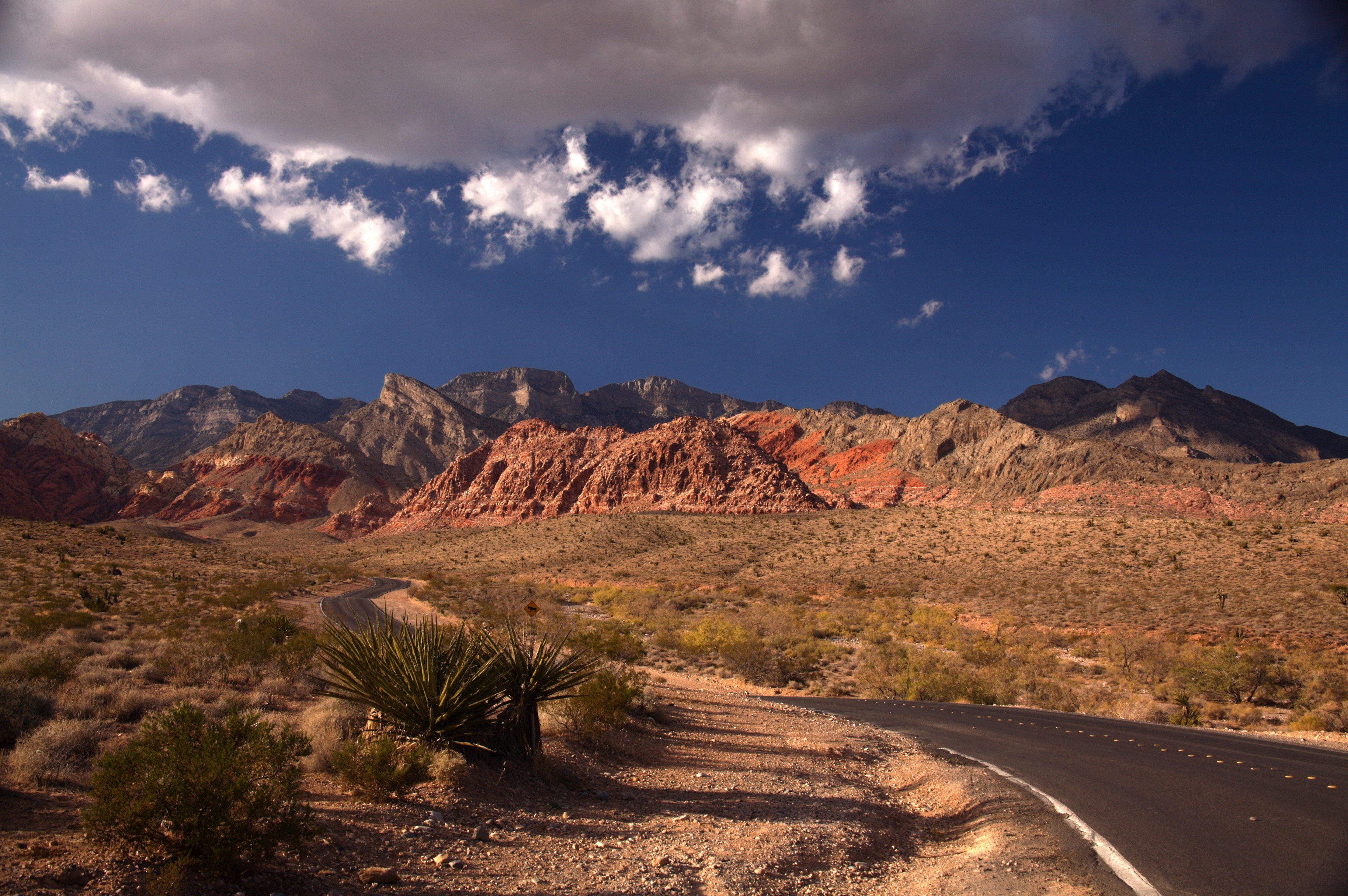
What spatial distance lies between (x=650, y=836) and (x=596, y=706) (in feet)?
13.2

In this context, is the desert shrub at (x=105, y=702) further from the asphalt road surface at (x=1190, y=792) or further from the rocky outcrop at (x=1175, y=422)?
the rocky outcrop at (x=1175, y=422)

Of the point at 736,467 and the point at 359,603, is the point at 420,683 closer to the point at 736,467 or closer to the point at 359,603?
the point at 359,603

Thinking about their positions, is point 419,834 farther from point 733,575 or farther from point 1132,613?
point 733,575

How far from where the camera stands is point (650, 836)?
20.0 feet

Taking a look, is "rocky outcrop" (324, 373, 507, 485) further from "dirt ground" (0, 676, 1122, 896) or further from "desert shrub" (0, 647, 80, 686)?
"dirt ground" (0, 676, 1122, 896)

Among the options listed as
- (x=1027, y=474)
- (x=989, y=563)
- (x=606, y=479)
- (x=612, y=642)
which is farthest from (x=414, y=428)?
(x=612, y=642)

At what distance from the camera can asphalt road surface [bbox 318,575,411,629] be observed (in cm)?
2464

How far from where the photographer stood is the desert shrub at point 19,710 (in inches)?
265

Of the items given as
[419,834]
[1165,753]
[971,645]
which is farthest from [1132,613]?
[419,834]

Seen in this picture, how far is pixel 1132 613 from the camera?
2922 cm

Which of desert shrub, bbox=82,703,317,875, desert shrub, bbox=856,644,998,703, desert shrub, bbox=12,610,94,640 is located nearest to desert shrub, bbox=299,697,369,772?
desert shrub, bbox=82,703,317,875

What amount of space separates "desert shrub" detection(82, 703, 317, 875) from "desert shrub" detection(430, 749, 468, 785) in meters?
1.65

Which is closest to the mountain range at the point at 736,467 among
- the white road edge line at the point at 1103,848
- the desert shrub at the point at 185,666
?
the desert shrub at the point at 185,666

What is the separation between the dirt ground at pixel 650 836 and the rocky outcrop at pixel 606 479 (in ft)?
227
